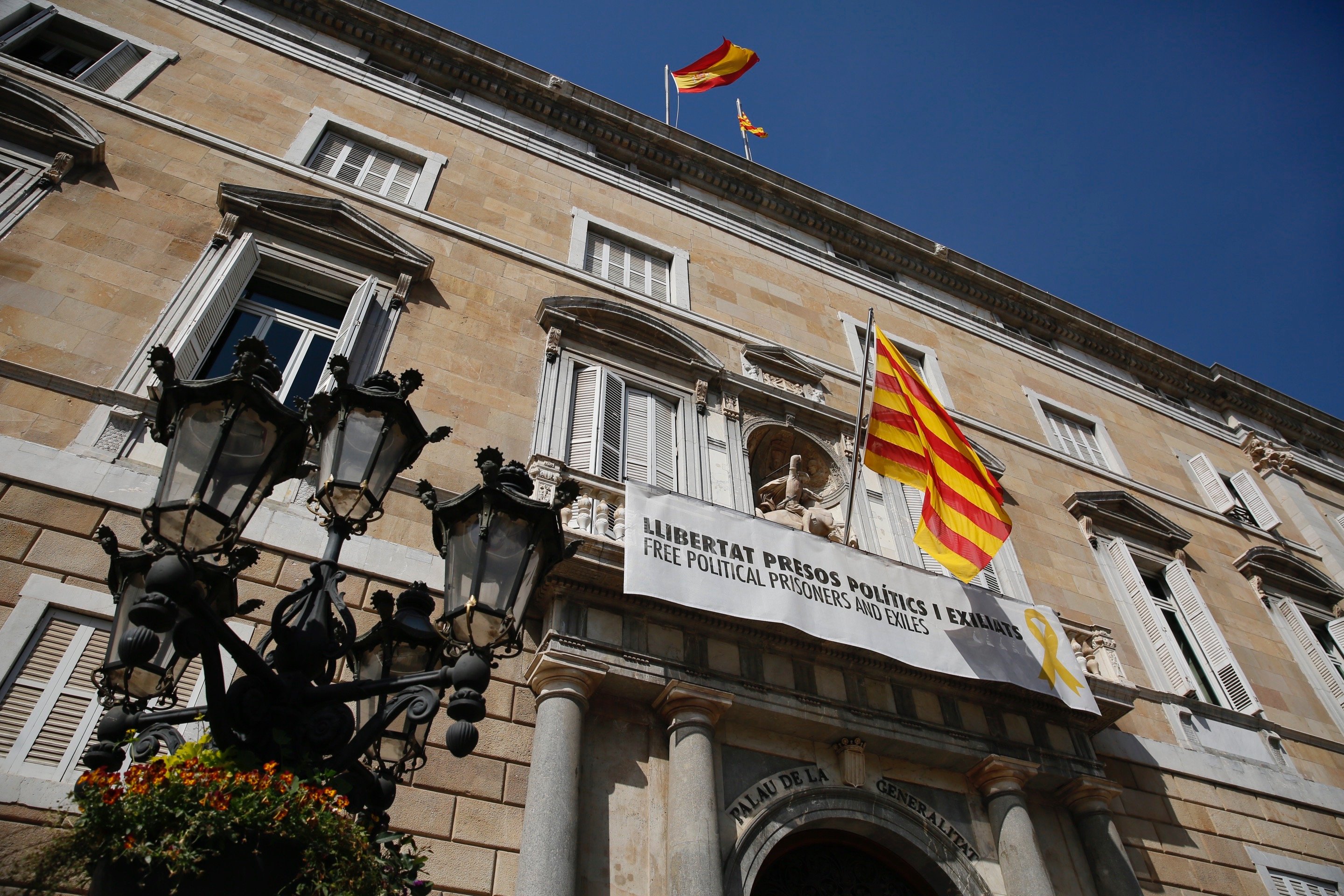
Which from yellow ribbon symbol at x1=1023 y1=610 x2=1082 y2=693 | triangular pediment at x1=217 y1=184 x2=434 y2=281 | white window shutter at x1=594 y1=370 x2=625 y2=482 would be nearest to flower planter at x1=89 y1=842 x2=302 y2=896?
white window shutter at x1=594 y1=370 x2=625 y2=482

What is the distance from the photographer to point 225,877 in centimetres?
329

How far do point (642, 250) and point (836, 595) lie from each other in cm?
737

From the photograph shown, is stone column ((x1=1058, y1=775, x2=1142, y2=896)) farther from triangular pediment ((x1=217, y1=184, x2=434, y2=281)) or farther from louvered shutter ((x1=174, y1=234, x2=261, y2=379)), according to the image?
louvered shutter ((x1=174, y1=234, x2=261, y2=379))

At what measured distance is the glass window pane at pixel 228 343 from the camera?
360 inches

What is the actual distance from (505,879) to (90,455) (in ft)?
16.6

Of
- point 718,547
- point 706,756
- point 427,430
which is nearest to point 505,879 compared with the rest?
point 706,756

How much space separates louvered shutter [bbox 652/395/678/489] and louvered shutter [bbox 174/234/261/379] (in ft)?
16.7

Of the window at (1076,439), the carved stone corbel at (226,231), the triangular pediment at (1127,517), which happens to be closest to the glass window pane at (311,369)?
the carved stone corbel at (226,231)

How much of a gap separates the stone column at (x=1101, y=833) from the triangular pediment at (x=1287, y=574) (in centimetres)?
793

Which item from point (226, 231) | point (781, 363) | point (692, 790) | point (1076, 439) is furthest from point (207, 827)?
point (1076, 439)

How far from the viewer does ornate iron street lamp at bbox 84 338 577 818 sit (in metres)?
3.87

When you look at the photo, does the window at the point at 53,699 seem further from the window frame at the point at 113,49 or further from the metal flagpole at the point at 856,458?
the window frame at the point at 113,49

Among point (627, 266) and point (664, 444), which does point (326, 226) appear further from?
point (664, 444)

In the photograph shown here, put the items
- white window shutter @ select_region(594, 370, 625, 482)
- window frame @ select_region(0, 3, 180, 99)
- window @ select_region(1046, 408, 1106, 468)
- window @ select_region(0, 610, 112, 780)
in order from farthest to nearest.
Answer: window @ select_region(1046, 408, 1106, 468) < window frame @ select_region(0, 3, 180, 99) < white window shutter @ select_region(594, 370, 625, 482) < window @ select_region(0, 610, 112, 780)
